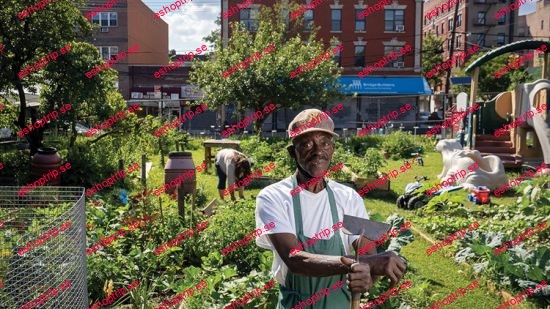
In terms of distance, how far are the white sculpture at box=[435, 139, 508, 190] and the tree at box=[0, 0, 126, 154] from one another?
29.4 ft

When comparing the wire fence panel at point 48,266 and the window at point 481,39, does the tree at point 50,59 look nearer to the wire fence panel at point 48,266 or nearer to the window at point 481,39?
the wire fence panel at point 48,266

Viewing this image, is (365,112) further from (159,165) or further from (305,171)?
(305,171)

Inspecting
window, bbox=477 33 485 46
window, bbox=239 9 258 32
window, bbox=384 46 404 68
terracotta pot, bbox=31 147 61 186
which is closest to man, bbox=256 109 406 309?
terracotta pot, bbox=31 147 61 186

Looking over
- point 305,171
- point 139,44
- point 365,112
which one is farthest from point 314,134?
point 139,44

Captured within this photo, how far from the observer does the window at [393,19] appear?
40.1 m

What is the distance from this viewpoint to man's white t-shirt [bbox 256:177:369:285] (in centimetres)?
239

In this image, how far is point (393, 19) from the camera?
4006 centimetres

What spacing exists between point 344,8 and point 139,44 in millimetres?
18515

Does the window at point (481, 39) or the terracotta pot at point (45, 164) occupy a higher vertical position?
the window at point (481, 39)

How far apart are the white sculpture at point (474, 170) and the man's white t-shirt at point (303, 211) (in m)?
9.69

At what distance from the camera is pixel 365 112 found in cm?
3919

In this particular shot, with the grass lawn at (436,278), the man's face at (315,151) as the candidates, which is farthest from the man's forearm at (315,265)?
the grass lawn at (436,278)

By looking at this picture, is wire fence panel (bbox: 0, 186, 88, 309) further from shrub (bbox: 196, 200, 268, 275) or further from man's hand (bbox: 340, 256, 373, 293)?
man's hand (bbox: 340, 256, 373, 293)

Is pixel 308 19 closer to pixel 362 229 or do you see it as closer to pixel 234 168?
pixel 234 168
